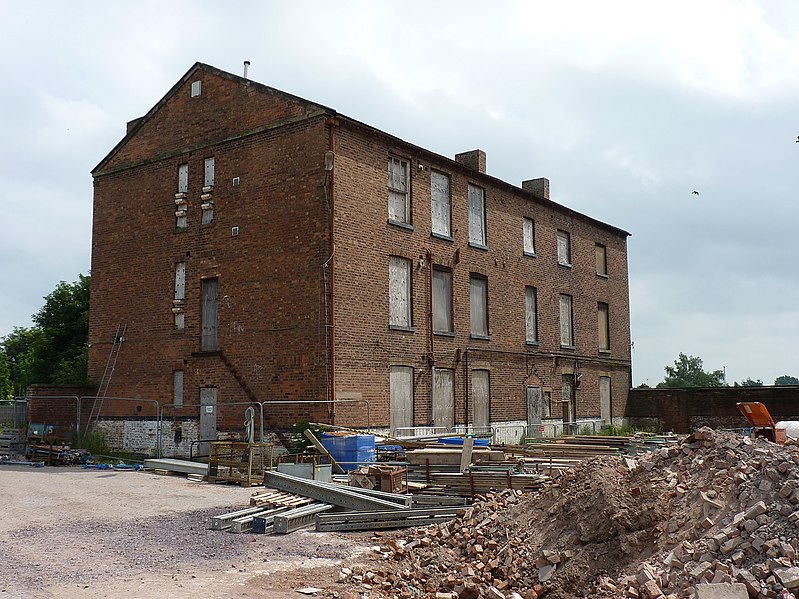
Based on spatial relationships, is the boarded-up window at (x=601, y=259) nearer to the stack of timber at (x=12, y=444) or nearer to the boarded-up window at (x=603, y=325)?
the boarded-up window at (x=603, y=325)

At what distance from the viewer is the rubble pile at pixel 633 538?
25.3ft

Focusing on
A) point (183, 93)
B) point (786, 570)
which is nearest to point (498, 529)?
point (786, 570)

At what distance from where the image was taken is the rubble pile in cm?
773

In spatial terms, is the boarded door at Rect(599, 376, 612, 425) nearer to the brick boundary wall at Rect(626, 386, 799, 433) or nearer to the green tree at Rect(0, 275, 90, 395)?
the brick boundary wall at Rect(626, 386, 799, 433)

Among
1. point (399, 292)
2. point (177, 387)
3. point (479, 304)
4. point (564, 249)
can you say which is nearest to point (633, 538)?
point (399, 292)

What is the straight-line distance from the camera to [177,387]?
75.5 ft

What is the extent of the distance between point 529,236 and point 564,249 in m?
3.10

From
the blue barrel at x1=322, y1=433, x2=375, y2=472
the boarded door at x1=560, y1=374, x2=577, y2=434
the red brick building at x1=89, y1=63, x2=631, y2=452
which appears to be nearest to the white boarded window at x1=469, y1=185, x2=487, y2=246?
the red brick building at x1=89, y1=63, x2=631, y2=452

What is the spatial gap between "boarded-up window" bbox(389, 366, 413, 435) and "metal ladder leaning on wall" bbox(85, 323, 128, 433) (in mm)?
9253

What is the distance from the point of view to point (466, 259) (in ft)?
82.4

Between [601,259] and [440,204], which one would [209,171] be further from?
[601,259]

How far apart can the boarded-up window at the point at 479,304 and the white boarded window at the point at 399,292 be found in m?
3.47

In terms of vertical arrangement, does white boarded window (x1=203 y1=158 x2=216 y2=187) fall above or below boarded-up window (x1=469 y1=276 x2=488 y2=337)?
above

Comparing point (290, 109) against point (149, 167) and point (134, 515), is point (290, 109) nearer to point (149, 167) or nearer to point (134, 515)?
point (149, 167)
